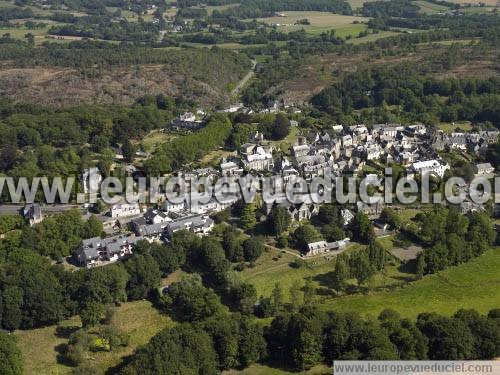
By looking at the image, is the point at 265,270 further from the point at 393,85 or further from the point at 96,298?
the point at 393,85

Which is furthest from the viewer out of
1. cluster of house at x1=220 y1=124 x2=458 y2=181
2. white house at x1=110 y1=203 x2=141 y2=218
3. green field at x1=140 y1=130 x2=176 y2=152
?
green field at x1=140 y1=130 x2=176 y2=152

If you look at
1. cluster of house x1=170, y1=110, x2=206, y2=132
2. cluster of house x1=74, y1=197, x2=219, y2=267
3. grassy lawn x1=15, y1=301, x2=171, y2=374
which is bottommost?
grassy lawn x1=15, y1=301, x2=171, y2=374

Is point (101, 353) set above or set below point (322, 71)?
below

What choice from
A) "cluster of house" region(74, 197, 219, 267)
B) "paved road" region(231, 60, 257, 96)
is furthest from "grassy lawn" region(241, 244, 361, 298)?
"paved road" region(231, 60, 257, 96)

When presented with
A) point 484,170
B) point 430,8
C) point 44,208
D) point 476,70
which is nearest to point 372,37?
point 476,70

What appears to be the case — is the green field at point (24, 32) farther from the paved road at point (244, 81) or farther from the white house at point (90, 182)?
the white house at point (90, 182)

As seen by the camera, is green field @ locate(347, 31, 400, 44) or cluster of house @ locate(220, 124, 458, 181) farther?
green field @ locate(347, 31, 400, 44)

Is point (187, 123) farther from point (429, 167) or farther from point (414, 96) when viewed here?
point (414, 96)

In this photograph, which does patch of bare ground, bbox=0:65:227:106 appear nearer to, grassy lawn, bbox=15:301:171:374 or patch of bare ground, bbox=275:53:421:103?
patch of bare ground, bbox=275:53:421:103
